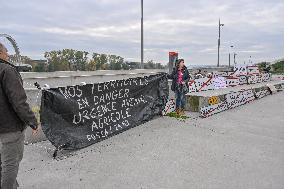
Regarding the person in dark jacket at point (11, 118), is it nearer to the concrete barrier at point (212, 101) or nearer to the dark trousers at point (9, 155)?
the dark trousers at point (9, 155)

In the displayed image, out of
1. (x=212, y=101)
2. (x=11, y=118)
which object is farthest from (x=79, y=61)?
(x=11, y=118)

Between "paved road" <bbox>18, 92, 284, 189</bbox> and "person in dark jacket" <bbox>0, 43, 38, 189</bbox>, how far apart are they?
1190mm

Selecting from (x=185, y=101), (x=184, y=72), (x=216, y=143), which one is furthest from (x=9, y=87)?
(x=185, y=101)

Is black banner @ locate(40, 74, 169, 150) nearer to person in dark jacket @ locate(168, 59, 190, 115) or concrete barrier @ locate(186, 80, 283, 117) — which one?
person in dark jacket @ locate(168, 59, 190, 115)

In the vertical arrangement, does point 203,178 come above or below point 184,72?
below

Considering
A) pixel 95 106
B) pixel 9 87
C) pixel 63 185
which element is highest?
pixel 9 87

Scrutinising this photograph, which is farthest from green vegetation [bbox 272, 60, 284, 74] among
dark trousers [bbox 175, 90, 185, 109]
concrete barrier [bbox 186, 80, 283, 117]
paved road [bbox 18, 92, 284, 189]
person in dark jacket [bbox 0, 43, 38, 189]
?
person in dark jacket [bbox 0, 43, 38, 189]

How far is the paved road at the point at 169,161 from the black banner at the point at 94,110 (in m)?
0.26

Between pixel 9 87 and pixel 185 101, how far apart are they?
9055mm

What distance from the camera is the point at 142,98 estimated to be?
31.8 ft

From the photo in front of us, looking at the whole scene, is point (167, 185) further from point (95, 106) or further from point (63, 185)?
point (95, 106)

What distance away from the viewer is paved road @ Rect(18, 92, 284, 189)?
18.1 ft

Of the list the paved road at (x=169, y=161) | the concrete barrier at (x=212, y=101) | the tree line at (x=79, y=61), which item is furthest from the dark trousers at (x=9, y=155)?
the tree line at (x=79, y=61)

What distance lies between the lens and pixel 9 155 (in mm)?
4215
